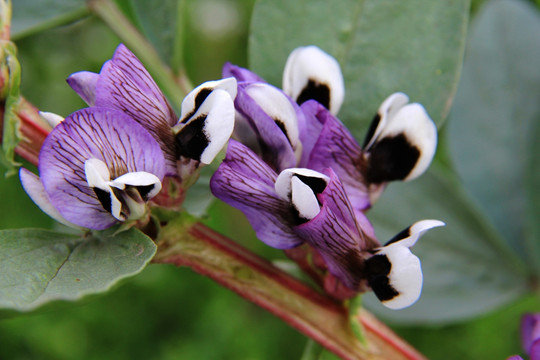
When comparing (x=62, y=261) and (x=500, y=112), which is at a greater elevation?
(x=500, y=112)

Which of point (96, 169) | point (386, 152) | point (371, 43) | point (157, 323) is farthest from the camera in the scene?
point (157, 323)

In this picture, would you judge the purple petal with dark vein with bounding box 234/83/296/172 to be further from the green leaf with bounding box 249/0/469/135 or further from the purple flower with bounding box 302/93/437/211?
the green leaf with bounding box 249/0/469/135

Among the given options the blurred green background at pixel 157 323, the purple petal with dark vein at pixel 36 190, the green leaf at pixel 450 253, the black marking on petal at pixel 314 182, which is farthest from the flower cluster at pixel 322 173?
the blurred green background at pixel 157 323

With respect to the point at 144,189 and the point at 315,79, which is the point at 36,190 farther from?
the point at 315,79

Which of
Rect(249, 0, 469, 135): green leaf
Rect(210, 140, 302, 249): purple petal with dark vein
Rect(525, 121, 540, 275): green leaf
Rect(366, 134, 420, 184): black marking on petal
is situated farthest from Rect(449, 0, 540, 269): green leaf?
Rect(210, 140, 302, 249): purple petal with dark vein

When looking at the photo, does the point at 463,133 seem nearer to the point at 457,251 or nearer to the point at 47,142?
the point at 457,251

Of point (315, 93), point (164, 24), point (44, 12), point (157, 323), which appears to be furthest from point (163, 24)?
point (157, 323)

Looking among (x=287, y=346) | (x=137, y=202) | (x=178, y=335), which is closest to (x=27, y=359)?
(x=178, y=335)
